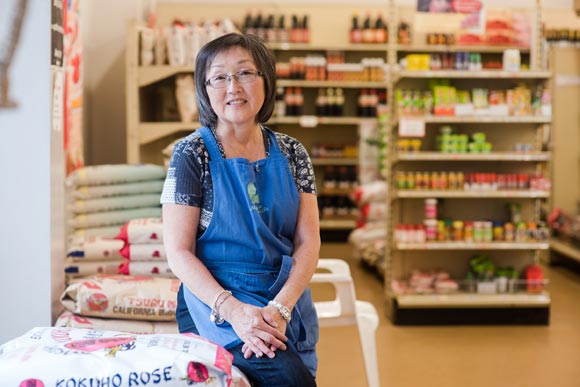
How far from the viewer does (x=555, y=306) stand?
647 cm

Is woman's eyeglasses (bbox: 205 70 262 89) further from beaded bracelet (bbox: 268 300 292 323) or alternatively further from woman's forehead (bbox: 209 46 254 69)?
beaded bracelet (bbox: 268 300 292 323)

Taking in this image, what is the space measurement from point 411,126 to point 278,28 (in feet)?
14.3

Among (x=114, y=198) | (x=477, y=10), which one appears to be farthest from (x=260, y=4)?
(x=114, y=198)

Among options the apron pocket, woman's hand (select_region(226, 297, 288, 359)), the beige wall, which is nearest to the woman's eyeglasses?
the apron pocket

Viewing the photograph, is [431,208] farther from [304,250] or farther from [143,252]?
[304,250]

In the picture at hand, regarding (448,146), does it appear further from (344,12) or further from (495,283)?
(344,12)

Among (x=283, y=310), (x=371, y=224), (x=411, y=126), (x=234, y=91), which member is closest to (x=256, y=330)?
(x=283, y=310)

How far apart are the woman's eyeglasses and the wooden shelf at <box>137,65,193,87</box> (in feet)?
12.0

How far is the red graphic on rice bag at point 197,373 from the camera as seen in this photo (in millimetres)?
1746

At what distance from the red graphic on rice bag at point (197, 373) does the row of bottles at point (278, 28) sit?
8.08m

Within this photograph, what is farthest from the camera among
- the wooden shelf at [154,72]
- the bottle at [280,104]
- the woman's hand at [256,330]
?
the bottle at [280,104]

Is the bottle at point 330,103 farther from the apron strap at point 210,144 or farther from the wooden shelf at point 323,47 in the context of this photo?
the apron strap at point 210,144

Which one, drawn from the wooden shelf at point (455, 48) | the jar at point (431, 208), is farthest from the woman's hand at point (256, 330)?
the wooden shelf at point (455, 48)

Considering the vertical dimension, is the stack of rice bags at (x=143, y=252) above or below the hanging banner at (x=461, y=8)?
below
